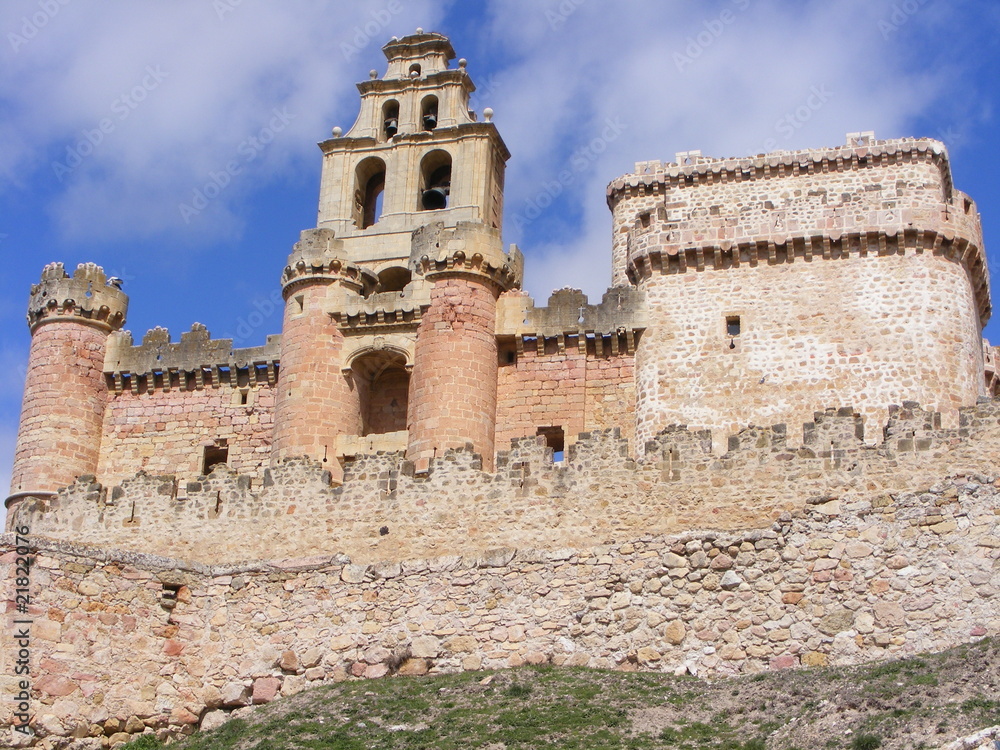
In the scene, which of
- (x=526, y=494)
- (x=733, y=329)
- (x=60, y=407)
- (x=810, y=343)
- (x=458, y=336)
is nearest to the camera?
(x=526, y=494)

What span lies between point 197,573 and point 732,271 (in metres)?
14.3

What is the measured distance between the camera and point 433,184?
123ft

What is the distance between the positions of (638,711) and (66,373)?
20.7m

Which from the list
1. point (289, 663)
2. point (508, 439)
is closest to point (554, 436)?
point (508, 439)

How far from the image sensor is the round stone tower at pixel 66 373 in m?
34.4

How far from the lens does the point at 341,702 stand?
2009 centimetres

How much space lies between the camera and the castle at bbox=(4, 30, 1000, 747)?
821 inches

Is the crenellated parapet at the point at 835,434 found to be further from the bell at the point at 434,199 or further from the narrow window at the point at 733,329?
the bell at the point at 434,199

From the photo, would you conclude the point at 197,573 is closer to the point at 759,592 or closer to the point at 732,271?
the point at 759,592

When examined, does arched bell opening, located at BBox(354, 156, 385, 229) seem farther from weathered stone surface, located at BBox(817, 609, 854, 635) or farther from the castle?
weathered stone surface, located at BBox(817, 609, 854, 635)

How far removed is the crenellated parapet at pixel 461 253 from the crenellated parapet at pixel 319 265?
5.58ft

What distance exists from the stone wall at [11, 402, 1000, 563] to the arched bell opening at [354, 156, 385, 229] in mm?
12282

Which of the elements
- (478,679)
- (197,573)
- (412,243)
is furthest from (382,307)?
(478,679)

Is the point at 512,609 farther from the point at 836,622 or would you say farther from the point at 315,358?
the point at 315,358
